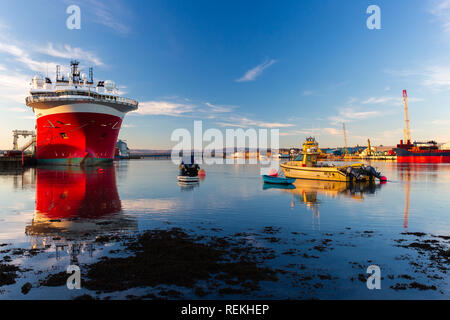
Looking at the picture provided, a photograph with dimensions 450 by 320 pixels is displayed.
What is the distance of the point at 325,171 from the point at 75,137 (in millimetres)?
62152

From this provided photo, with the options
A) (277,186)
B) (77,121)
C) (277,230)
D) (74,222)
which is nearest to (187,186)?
(277,186)

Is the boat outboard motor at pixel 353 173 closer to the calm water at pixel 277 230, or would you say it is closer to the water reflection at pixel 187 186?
the calm water at pixel 277 230

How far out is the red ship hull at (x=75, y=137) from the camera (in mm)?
69438

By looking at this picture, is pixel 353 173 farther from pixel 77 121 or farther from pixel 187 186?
pixel 77 121

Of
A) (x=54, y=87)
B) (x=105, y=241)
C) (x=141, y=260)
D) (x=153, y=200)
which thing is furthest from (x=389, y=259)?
(x=54, y=87)

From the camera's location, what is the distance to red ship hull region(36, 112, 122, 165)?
6944cm

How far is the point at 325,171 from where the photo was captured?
157ft

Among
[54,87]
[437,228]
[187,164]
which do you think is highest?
[54,87]

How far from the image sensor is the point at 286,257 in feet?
37.3

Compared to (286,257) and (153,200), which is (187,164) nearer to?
(153,200)

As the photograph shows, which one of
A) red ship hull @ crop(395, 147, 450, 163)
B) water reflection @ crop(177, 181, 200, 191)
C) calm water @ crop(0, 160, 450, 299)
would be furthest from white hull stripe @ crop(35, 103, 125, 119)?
red ship hull @ crop(395, 147, 450, 163)

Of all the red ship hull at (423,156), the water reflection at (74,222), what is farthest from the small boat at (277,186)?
the red ship hull at (423,156)

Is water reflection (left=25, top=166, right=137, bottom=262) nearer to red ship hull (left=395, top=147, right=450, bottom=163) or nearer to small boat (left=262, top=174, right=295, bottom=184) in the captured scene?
small boat (left=262, top=174, right=295, bottom=184)
